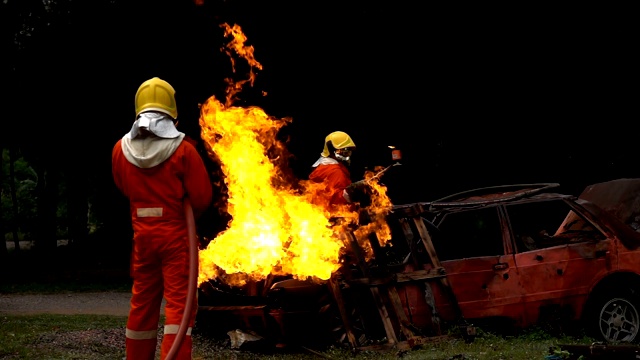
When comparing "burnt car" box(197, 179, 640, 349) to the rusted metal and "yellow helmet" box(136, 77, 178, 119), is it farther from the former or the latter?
"yellow helmet" box(136, 77, 178, 119)

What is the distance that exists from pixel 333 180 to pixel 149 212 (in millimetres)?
4294

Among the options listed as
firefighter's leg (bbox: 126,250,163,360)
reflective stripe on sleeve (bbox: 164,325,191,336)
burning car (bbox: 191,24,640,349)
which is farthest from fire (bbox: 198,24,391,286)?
reflective stripe on sleeve (bbox: 164,325,191,336)

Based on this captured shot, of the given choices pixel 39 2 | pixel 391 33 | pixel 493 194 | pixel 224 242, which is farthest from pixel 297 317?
pixel 39 2

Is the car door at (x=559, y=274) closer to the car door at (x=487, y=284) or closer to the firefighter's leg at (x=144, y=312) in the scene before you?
the car door at (x=487, y=284)

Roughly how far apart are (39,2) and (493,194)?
46.1ft

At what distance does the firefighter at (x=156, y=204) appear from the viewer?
6.77 meters

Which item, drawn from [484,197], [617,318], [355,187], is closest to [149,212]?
[355,187]

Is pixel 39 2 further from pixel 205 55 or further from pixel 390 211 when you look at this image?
pixel 390 211

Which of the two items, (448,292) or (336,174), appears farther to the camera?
(336,174)

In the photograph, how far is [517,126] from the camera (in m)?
18.0

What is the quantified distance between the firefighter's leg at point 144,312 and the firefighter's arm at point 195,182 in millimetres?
582

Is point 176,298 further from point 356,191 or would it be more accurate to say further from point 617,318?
point 617,318

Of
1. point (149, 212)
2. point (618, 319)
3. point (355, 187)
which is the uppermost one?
point (355, 187)

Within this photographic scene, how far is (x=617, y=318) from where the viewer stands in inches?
390
